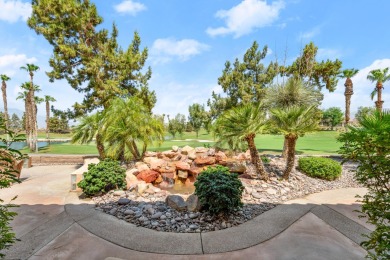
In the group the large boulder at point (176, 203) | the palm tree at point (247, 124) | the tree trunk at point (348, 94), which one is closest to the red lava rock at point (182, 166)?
the palm tree at point (247, 124)

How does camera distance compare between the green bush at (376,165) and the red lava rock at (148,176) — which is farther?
the red lava rock at (148,176)

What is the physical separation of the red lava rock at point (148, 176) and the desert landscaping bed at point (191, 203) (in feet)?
3.70

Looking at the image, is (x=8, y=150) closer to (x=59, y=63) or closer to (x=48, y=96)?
(x=59, y=63)

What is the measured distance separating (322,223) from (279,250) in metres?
1.72

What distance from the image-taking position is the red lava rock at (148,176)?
8.53 metres

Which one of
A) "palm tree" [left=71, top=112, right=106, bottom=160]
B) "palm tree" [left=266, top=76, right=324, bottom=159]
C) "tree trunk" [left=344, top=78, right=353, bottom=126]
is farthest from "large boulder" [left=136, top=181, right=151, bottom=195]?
"tree trunk" [left=344, top=78, right=353, bottom=126]

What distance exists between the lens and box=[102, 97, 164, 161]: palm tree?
9648 mm

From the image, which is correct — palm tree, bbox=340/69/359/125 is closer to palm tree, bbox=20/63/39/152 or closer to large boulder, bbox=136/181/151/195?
large boulder, bbox=136/181/151/195

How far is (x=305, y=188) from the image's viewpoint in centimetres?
728

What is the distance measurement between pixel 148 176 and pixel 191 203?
376 centimetres

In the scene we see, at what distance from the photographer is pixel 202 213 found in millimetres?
A: 5168

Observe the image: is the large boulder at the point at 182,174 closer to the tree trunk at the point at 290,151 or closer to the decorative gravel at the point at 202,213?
the decorative gravel at the point at 202,213

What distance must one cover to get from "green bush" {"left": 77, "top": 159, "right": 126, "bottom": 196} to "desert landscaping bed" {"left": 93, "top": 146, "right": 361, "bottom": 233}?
1.00 ft

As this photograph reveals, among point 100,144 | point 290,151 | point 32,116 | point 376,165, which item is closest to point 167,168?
point 100,144
